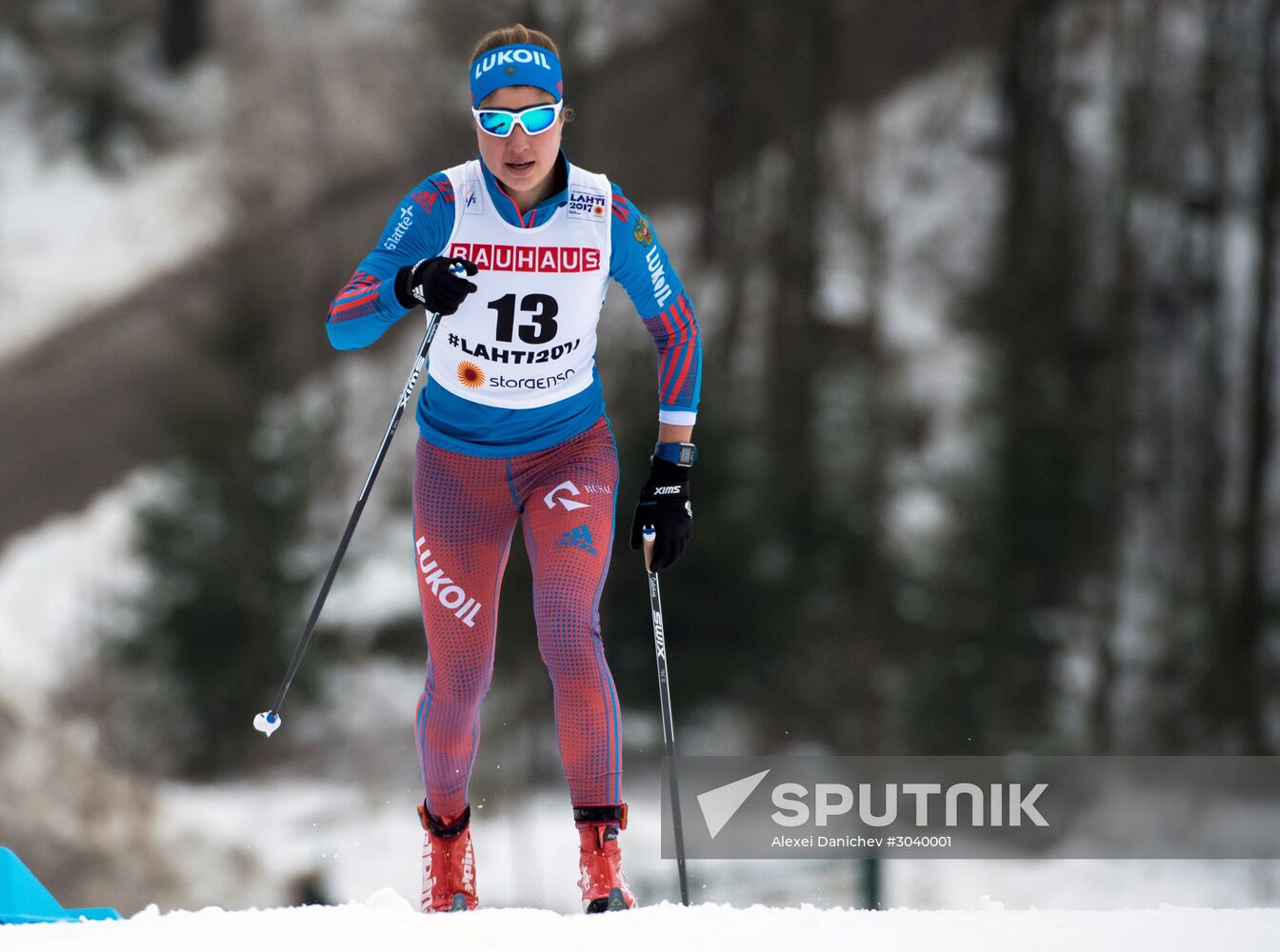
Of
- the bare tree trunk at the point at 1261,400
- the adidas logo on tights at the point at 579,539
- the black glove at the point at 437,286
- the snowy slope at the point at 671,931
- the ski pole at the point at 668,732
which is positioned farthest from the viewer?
the bare tree trunk at the point at 1261,400

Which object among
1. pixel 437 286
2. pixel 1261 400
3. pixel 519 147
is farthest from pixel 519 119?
pixel 1261 400

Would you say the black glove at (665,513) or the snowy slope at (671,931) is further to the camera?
the black glove at (665,513)

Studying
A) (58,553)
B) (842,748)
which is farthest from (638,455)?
(58,553)

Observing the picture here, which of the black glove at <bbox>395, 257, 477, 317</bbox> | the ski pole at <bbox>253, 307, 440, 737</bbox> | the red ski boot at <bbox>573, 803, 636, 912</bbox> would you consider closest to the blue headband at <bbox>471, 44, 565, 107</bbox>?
the black glove at <bbox>395, 257, 477, 317</bbox>

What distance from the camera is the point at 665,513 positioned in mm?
2746

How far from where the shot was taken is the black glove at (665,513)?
274 centimetres

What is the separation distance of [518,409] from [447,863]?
38.7 inches

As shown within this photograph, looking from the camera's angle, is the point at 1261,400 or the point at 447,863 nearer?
the point at 447,863

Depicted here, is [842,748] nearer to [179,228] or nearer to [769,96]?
[769,96]

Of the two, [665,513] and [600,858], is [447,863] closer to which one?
[600,858]

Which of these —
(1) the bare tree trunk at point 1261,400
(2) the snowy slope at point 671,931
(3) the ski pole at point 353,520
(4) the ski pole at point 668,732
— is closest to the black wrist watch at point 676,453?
(4) the ski pole at point 668,732

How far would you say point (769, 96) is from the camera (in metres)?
13.9

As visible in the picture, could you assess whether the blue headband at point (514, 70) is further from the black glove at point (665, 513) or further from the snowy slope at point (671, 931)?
the snowy slope at point (671, 931)

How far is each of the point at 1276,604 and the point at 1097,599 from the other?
167 cm
